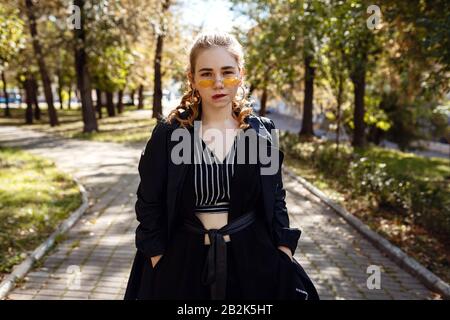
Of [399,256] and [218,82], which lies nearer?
[218,82]

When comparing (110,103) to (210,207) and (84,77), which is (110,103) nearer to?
(84,77)

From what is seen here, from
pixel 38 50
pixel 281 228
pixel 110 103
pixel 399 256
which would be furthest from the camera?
pixel 110 103

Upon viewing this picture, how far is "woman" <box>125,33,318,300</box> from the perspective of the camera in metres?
2.54

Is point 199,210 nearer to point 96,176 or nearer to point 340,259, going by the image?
point 340,259

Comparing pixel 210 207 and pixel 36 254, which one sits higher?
pixel 210 207

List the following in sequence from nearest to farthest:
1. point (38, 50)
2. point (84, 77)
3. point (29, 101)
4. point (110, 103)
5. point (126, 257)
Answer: point (126, 257)
point (84, 77)
point (38, 50)
point (29, 101)
point (110, 103)

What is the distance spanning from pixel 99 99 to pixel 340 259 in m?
34.5

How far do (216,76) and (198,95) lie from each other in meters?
0.23

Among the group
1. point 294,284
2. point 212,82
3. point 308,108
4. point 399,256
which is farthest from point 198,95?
point 308,108

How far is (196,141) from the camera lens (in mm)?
2594

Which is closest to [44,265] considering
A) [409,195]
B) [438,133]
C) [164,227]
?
[164,227]

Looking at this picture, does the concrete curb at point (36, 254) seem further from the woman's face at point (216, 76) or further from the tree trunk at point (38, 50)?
the tree trunk at point (38, 50)

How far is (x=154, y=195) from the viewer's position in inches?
101

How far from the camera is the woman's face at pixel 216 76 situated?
258 cm
